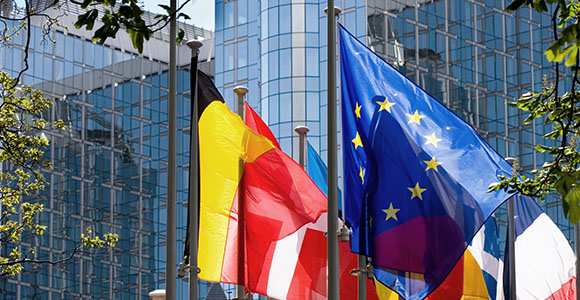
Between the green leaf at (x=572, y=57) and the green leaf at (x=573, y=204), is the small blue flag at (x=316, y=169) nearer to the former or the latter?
the green leaf at (x=573, y=204)

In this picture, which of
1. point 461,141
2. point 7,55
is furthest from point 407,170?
point 7,55

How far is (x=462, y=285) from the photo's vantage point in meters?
25.0

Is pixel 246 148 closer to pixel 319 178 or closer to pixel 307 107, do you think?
pixel 319 178

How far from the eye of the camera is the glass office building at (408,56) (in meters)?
72.3

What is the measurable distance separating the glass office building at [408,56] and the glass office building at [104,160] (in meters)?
14.4

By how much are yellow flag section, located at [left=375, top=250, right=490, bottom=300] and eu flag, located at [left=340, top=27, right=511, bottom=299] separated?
197cm

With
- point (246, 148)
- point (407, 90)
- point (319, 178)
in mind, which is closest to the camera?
point (407, 90)

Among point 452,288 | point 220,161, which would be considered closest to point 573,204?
point 452,288

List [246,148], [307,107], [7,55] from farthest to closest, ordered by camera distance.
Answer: [7,55]
[307,107]
[246,148]

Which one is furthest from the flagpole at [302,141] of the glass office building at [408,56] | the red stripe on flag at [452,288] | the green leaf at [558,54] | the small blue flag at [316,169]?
the glass office building at [408,56]

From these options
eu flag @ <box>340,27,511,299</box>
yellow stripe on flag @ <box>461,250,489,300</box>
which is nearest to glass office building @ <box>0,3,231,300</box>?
yellow stripe on flag @ <box>461,250,489,300</box>

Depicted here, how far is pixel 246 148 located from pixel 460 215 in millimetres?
5214

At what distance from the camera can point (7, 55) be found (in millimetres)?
91062

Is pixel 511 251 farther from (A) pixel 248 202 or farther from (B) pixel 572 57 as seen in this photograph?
(B) pixel 572 57
